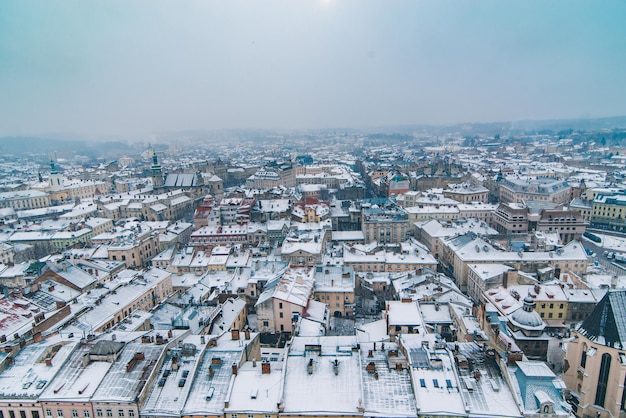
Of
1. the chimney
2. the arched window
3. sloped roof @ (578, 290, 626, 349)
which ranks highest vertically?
sloped roof @ (578, 290, 626, 349)

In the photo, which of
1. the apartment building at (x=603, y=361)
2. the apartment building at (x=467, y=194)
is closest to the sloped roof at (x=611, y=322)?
the apartment building at (x=603, y=361)

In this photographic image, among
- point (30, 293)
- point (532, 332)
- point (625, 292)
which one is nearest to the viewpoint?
point (625, 292)

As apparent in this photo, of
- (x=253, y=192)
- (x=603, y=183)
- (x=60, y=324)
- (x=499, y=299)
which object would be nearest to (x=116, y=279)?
(x=60, y=324)

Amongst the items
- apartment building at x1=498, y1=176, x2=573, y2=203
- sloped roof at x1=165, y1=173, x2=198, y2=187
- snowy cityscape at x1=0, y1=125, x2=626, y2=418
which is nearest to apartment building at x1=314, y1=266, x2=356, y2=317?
snowy cityscape at x1=0, y1=125, x2=626, y2=418

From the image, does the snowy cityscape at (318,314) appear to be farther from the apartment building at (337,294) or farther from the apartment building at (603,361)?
the apartment building at (337,294)

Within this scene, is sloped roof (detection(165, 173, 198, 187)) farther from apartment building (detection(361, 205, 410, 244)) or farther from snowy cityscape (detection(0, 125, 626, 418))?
apartment building (detection(361, 205, 410, 244))

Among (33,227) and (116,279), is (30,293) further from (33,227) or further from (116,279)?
(33,227)
